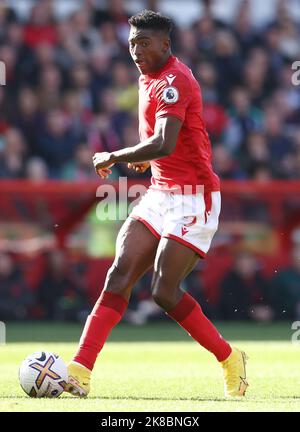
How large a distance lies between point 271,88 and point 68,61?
10.5 ft

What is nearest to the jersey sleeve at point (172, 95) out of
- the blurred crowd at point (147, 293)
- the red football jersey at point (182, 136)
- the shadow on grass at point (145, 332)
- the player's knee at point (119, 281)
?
the red football jersey at point (182, 136)

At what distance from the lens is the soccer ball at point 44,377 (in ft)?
22.2

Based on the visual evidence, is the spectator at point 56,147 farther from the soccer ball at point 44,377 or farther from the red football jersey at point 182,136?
the soccer ball at point 44,377

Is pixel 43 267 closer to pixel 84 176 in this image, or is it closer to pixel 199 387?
pixel 84 176

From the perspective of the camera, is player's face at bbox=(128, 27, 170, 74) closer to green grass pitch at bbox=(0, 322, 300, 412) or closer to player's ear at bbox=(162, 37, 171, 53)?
player's ear at bbox=(162, 37, 171, 53)

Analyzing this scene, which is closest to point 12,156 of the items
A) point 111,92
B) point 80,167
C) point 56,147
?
point 56,147

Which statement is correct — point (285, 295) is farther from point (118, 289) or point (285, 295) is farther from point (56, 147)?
point (118, 289)

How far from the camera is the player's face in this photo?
23.0ft

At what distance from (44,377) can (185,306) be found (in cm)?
99

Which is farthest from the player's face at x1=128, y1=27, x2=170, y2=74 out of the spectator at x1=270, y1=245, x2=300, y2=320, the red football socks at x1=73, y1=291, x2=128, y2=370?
the spectator at x1=270, y1=245, x2=300, y2=320

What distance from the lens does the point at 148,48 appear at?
7035 millimetres

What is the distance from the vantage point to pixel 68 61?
16.0 metres

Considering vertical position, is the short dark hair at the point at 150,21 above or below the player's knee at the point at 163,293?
above
